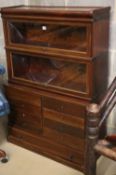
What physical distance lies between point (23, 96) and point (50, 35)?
0.58 meters

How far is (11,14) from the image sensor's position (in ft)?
7.28

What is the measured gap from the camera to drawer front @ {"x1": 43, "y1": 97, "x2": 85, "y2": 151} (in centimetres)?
209

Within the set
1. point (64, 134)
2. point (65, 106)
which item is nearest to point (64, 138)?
point (64, 134)

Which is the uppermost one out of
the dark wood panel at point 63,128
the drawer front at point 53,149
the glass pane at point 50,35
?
the glass pane at point 50,35

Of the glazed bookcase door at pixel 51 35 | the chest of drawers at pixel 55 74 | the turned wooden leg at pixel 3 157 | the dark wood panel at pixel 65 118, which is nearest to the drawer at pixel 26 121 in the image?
the chest of drawers at pixel 55 74

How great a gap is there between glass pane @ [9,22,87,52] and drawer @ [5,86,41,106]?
42 centimetres

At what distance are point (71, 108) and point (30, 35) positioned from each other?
0.77 m

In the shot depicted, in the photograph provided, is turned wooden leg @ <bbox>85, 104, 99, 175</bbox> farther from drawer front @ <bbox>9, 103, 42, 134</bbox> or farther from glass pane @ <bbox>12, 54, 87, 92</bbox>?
drawer front @ <bbox>9, 103, 42, 134</bbox>

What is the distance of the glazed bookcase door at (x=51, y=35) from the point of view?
2.02 m

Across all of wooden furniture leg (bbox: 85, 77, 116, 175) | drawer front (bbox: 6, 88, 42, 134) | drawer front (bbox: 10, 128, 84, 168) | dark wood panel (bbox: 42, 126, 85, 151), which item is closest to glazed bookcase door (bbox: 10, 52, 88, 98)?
drawer front (bbox: 6, 88, 42, 134)

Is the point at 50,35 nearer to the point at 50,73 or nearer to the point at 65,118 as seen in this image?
the point at 50,73

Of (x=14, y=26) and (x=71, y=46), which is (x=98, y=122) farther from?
(x=14, y=26)

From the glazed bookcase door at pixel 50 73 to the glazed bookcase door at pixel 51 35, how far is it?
0.38ft

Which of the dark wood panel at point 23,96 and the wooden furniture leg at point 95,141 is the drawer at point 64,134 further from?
the wooden furniture leg at point 95,141
